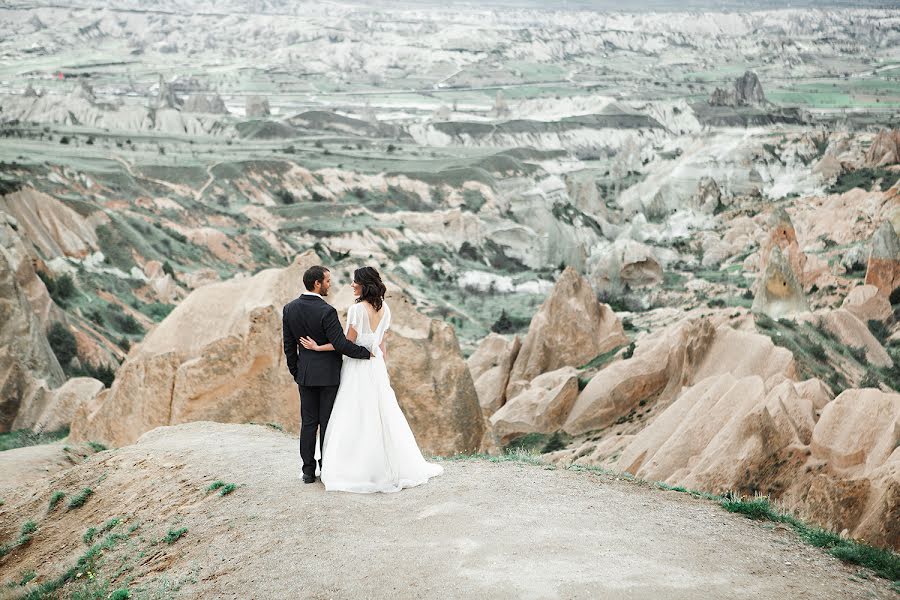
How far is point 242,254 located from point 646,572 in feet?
196

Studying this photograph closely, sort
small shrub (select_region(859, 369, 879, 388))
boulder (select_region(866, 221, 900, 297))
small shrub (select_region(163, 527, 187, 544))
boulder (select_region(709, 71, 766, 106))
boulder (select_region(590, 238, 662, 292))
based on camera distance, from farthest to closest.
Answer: boulder (select_region(709, 71, 766, 106)) < boulder (select_region(590, 238, 662, 292)) < boulder (select_region(866, 221, 900, 297)) < small shrub (select_region(859, 369, 879, 388)) < small shrub (select_region(163, 527, 187, 544))

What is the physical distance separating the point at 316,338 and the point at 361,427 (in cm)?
105

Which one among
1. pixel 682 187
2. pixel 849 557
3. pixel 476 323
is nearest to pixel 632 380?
pixel 849 557

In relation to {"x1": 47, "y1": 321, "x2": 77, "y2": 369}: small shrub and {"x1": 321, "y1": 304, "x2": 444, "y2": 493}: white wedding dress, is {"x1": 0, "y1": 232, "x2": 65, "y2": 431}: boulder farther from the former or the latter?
{"x1": 321, "y1": 304, "x2": 444, "y2": 493}: white wedding dress

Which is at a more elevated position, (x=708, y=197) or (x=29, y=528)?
(x=708, y=197)

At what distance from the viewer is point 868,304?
127ft

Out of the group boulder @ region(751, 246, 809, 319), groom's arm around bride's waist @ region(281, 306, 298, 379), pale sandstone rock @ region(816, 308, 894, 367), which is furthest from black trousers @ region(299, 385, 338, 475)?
boulder @ region(751, 246, 809, 319)

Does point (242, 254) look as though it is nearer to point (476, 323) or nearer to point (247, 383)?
point (476, 323)

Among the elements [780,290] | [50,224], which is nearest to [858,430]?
Result: [780,290]

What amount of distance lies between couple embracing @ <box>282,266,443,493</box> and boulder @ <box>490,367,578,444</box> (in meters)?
14.8

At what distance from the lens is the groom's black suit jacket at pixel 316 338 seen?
9.64 metres

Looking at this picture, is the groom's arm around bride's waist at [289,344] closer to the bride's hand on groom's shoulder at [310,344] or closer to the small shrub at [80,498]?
the bride's hand on groom's shoulder at [310,344]

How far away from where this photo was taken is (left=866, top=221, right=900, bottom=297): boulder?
41406mm

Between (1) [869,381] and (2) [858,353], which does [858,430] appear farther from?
(2) [858,353]
